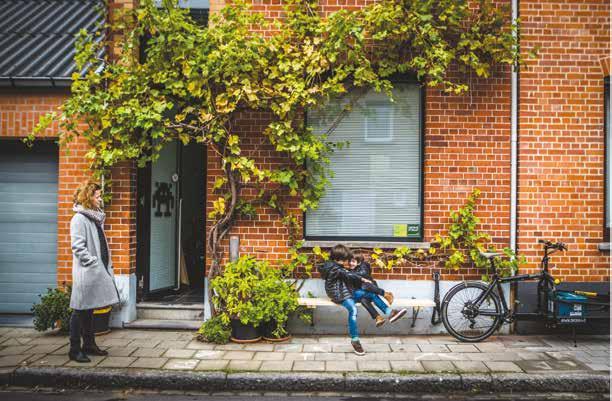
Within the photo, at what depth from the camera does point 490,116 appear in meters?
6.97

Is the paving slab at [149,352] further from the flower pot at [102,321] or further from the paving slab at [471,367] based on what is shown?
the paving slab at [471,367]

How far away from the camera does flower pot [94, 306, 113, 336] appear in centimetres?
660

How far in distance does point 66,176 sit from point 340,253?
3953 mm

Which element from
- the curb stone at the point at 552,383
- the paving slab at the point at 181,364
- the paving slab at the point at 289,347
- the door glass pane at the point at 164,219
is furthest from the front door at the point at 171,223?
the curb stone at the point at 552,383

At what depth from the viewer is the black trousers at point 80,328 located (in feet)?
18.4

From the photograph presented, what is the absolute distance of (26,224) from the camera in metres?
7.34

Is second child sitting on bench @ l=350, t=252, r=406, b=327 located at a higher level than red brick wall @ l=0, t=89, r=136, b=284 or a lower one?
lower

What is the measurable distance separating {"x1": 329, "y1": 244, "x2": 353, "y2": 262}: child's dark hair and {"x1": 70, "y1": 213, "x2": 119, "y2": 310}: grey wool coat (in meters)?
2.75

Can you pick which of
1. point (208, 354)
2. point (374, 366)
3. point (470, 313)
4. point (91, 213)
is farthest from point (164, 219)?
point (470, 313)

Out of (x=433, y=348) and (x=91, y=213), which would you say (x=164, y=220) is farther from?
(x=433, y=348)

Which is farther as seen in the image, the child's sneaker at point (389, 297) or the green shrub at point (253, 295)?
the child's sneaker at point (389, 297)

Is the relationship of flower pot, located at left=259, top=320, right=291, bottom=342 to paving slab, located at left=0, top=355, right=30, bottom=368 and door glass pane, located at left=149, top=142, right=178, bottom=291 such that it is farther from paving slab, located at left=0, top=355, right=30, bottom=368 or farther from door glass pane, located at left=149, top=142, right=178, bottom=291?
paving slab, located at left=0, top=355, right=30, bottom=368

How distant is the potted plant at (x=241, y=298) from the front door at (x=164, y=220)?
68.7 inches

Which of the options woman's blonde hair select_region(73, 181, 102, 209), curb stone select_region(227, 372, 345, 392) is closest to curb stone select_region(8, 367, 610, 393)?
curb stone select_region(227, 372, 345, 392)
